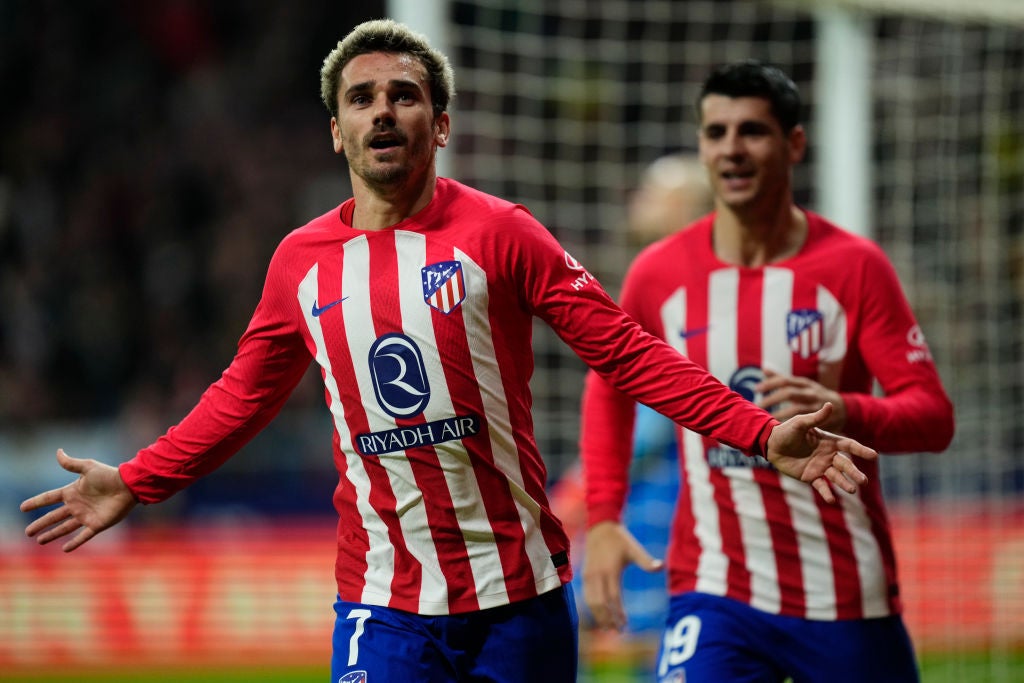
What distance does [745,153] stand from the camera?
12.2 feet

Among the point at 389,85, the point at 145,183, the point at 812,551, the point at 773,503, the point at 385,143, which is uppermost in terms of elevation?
the point at 145,183

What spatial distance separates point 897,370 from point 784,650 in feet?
2.59

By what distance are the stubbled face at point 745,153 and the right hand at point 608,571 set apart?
0.96 m

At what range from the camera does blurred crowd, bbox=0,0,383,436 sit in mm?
11617

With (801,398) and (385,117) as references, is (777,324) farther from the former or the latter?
(385,117)

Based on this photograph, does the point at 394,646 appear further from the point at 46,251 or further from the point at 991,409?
the point at 46,251

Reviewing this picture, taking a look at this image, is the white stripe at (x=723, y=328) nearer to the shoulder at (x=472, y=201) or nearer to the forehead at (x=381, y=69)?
the shoulder at (x=472, y=201)

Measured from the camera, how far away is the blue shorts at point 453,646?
2920mm

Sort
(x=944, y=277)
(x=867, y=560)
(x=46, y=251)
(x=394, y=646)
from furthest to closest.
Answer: (x=46, y=251) → (x=944, y=277) → (x=867, y=560) → (x=394, y=646)

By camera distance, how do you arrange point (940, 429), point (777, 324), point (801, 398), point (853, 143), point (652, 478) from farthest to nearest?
point (853, 143) → point (652, 478) → point (777, 324) → point (940, 429) → point (801, 398)

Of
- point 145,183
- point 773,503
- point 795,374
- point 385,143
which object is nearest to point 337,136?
point 385,143

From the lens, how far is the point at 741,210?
3.71 m

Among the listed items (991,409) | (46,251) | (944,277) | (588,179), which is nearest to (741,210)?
(944,277)

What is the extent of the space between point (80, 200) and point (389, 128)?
1085 centimetres
